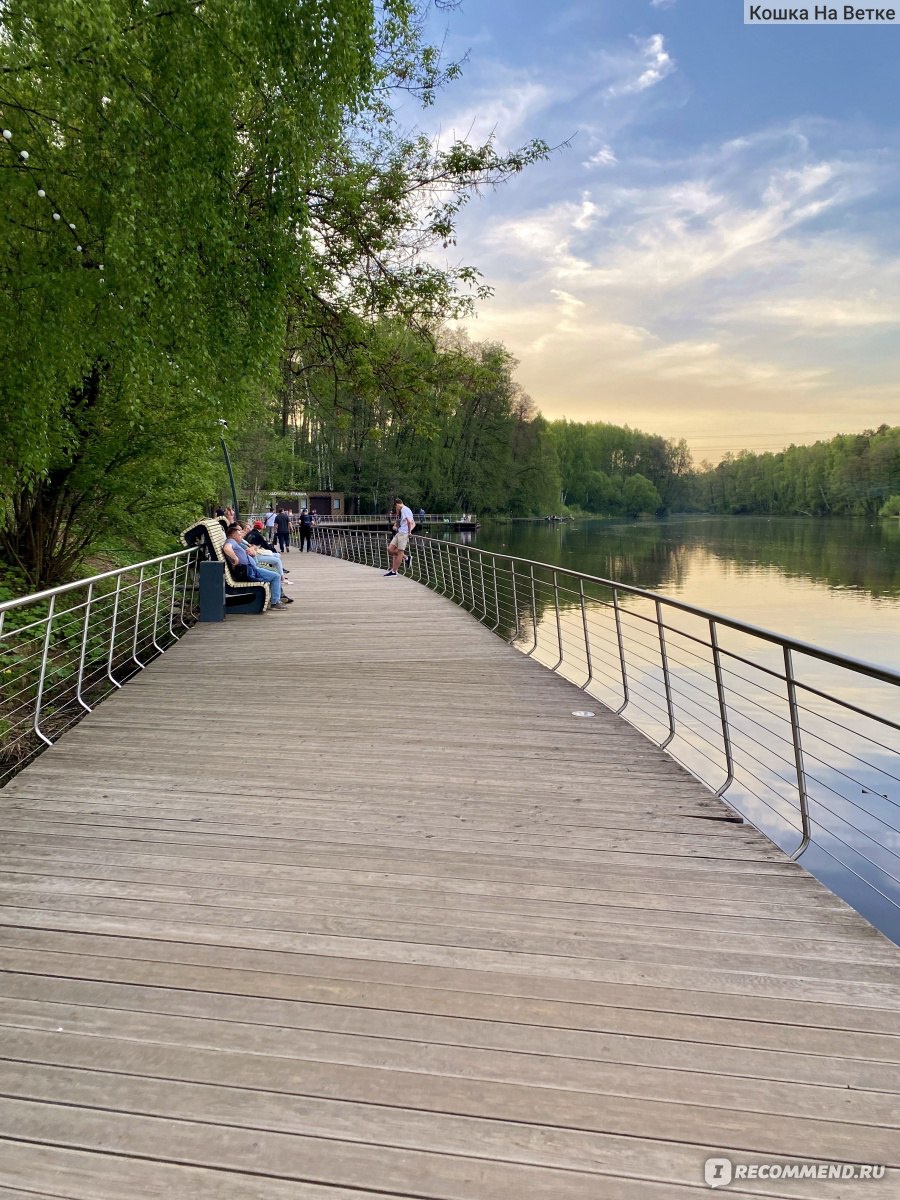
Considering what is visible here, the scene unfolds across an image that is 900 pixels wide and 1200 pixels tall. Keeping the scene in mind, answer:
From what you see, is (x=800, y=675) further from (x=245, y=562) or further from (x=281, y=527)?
(x=281, y=527)

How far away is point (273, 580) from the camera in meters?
10.5

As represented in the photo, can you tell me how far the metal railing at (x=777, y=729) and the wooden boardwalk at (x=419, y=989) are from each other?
1.43 ft

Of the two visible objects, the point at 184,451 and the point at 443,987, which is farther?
the point at 184,451

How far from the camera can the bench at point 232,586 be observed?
941 centimetres

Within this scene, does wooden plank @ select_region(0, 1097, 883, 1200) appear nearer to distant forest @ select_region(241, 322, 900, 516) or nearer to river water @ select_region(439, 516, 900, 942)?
river water @ select_region(439, 516, 900, 942)

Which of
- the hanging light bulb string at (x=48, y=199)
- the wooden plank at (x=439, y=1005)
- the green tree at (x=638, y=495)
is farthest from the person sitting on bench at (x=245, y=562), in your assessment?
the green tree at (x=638, y=495)

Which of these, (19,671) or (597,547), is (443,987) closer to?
(19,671)

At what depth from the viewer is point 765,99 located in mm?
13547

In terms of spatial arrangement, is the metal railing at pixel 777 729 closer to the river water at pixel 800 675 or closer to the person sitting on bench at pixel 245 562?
the river water at pixel 800 675

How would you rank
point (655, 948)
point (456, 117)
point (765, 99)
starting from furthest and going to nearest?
point (765, 99) < point (456, 117) < point (655, 948)

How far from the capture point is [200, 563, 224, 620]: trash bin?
932 centimetres

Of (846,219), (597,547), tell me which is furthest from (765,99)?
(597,547)

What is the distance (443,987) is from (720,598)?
30.0m

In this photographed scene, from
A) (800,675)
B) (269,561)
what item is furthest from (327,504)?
(800,675)
